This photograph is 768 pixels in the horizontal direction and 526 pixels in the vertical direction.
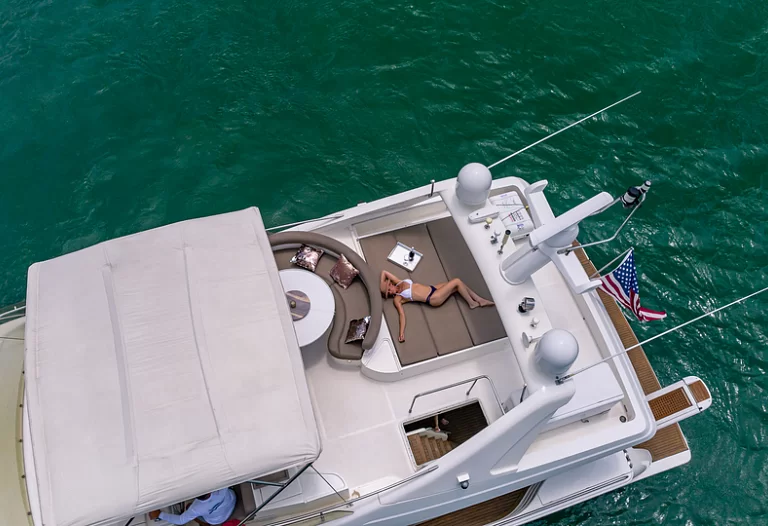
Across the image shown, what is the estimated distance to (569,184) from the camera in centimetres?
1073

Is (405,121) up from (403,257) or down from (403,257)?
up

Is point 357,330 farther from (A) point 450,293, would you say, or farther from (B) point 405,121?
(B) point 405,121

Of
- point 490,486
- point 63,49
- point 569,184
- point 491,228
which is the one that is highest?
point 63,49

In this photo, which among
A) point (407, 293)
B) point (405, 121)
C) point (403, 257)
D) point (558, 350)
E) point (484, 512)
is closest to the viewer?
point (558, 350)

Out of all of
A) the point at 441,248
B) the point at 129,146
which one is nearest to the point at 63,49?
the point at 129,146

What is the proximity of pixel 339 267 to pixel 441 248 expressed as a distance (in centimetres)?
164

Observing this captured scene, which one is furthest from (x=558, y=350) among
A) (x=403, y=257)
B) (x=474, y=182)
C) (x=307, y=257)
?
(x=307, y=257)

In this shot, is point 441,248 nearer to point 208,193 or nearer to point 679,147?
point 208,193

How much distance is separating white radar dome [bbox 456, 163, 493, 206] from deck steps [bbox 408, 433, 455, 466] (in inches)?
132

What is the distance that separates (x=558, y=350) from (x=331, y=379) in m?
3.10

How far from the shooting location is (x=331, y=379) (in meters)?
7.30

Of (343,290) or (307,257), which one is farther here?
(307,257)

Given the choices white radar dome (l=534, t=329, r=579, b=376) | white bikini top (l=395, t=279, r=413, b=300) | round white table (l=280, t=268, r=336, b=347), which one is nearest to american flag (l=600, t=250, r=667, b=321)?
white radar dome (l=534, t=329, r=579, b=376)

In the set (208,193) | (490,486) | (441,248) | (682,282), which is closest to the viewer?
(490,486)
